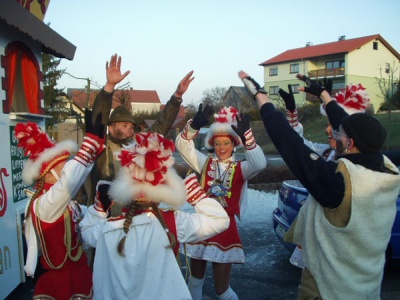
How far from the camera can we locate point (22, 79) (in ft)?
18.1

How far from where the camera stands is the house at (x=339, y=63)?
153 ft

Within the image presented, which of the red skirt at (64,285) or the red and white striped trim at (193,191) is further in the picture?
the red skirt at (64,285)

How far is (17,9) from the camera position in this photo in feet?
14.3

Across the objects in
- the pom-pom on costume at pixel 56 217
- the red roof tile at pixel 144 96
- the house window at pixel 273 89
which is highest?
the red roof tile at pixel 144 96

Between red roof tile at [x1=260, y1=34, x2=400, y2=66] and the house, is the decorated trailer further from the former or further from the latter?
red roof tile at [x1=260, y1=34, x2=400, y2=66]

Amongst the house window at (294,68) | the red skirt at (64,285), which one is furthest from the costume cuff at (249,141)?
the house window at (294,68)

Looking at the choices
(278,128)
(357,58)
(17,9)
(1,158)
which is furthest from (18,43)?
(357,58)

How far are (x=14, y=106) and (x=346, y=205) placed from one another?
4.63 m

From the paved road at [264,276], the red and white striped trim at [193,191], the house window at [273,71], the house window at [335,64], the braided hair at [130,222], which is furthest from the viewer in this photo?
the house window at [273,71]

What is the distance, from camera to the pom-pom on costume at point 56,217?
267 cm

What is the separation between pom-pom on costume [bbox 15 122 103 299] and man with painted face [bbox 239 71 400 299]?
1338 millimetres

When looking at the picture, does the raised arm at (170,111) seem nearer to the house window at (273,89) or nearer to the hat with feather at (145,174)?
the hat with feather at (145,174)

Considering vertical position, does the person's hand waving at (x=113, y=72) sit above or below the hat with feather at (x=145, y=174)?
above

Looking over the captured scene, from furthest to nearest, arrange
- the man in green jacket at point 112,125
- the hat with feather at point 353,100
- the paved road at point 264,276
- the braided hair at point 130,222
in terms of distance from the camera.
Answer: the paved road at point 264,276 < the hat with feather at point 353,100 < the man in green jacket at point 112,125 < the braided hair at point 130,222
